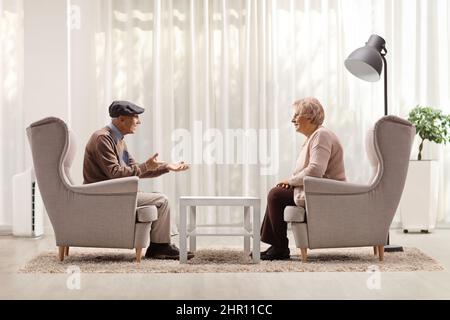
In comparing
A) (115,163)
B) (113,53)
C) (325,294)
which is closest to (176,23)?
(113,53)

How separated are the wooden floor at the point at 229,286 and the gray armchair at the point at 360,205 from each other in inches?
18.4

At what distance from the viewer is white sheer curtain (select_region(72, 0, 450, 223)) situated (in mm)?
7336

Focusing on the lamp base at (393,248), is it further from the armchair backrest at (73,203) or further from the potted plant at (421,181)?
the armchair backrest at (73,203)

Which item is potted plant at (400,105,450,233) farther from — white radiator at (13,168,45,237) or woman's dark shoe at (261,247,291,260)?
white radiator at (13,168,45,237)

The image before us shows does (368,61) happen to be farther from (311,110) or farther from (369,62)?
(311,110)

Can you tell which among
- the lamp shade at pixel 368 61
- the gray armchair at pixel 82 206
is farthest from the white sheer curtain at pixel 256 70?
the gray armchair at pixel 82 206

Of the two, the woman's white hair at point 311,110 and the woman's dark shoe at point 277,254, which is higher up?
the woman's white hair at point 311,110

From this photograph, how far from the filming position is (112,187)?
4.95m

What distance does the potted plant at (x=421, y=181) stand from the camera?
6.96 metres

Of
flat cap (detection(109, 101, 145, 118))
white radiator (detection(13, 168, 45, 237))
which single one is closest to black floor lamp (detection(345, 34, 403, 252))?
flat cap (detection(109, 101, 145, 118))

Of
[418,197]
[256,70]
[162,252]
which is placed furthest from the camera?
[256,70]

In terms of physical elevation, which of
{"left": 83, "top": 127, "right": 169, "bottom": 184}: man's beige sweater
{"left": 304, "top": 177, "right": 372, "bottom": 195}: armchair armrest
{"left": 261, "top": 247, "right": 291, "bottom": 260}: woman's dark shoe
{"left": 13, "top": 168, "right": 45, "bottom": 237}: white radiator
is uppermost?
{"left": 83, "top": 127, "right": 169, "bottom": 184}: man's beige sweater

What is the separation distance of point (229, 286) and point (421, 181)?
3319mm

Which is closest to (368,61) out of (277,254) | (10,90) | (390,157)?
(390,157)
